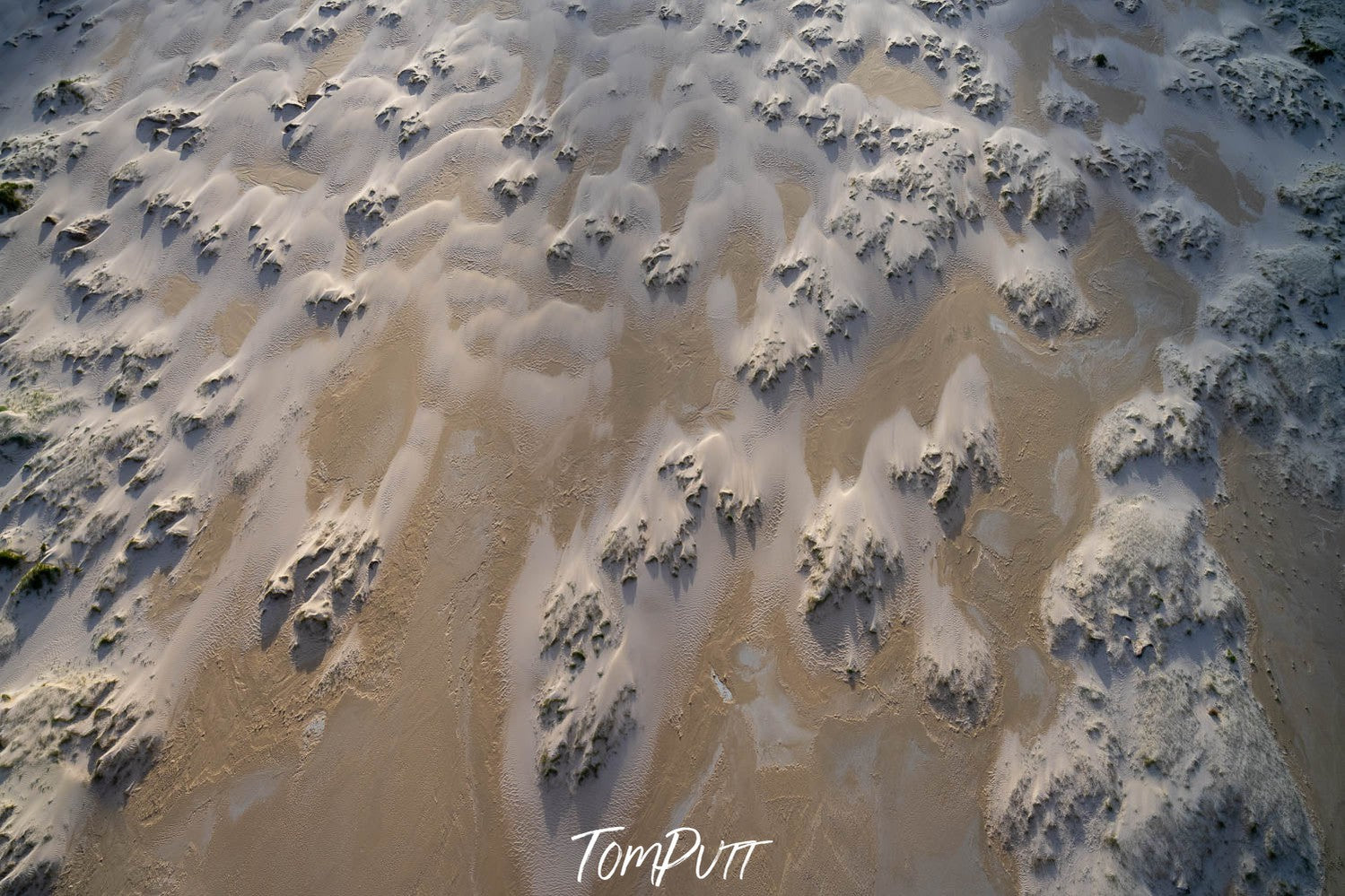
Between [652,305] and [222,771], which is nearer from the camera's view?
[222,771]

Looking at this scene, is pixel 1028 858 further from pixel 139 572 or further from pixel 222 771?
pixel 139 572

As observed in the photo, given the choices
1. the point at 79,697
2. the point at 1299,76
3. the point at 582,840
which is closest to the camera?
the point at 582,840

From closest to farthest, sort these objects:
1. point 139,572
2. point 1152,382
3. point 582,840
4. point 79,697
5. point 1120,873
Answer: point 1120,873 < point 582,840 < point 79,697 < point 139,572 < point 1152,382

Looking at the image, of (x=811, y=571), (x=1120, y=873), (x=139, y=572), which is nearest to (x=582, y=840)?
(x=811, y=571)

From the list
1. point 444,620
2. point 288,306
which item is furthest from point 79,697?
point 288,306

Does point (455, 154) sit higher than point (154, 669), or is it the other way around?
point (455, 154)

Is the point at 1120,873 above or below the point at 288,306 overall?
below

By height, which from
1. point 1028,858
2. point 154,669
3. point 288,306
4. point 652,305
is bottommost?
point 1028,858

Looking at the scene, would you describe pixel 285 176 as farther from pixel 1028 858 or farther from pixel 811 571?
pixel 1028 858

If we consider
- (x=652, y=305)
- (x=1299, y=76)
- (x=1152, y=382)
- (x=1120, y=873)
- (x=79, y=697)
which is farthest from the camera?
(x=1299, y=76)

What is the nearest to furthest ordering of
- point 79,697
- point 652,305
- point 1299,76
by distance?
point 79,697
point 652,305
point 1299,76
